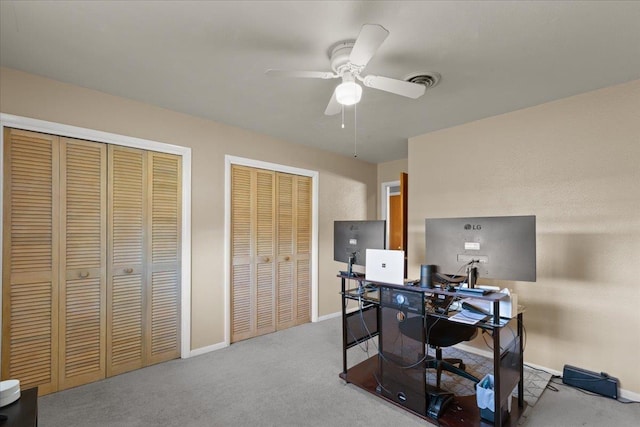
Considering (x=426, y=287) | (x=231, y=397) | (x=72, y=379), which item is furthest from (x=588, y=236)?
(x=72, y=379)

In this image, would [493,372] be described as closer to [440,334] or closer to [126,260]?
[440,334]

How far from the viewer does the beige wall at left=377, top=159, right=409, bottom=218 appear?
4.87 metres

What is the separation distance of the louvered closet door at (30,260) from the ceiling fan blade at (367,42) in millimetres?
2424

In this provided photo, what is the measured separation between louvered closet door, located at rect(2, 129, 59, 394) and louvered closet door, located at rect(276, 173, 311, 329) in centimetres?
215

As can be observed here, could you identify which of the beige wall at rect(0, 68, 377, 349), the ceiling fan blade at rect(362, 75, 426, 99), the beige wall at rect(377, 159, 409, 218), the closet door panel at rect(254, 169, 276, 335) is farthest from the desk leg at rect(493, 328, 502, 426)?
the beige wall at rect(377, 159, 409, 218)

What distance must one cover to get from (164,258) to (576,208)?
12.2 ft

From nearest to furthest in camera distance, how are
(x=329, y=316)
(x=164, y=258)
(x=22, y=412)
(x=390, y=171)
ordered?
1. (x=22, y=412)
2. (x=164, y=258)
3. (x=329, y=316)
4. (x=390, y=171)

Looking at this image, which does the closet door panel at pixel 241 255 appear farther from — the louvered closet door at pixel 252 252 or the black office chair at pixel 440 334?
the black office chair at pixel 440 334

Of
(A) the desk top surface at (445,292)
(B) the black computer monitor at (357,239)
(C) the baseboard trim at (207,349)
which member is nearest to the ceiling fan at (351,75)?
(B) the black computer monitor at (357,239)

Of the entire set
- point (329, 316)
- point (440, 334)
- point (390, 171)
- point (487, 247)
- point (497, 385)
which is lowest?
point (329, 316)

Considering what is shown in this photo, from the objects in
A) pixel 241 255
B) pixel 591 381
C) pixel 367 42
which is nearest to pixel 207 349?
pixel 241 255

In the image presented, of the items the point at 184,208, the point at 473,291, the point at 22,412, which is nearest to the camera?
the point at 22,412

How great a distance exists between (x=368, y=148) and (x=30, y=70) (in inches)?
135

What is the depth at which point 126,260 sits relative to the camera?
271 cm
